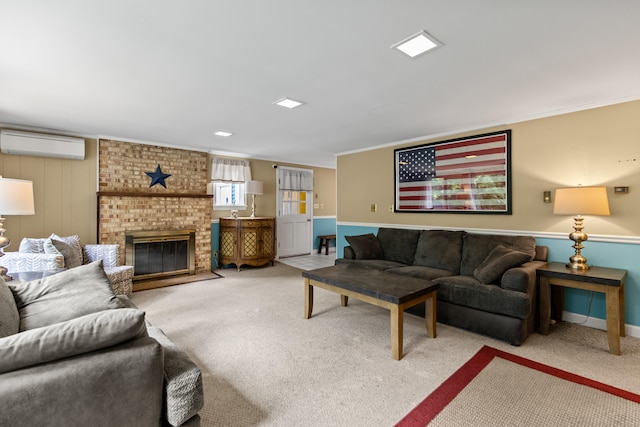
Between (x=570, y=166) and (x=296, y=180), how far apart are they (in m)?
5.31

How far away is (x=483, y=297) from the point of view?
9.58 ft

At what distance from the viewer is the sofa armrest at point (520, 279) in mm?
2764

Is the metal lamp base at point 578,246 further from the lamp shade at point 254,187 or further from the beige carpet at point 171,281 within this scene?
the lamp shade at point 254,187

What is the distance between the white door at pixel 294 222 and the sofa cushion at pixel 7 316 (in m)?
5.62

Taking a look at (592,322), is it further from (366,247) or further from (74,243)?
(74,243)

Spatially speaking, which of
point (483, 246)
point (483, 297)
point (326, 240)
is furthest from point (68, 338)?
point (326, 240)

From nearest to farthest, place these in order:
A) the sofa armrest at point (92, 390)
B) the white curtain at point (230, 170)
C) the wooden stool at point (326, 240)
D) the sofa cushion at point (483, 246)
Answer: the sofa armrest at point (92, 390) → the sofa cushion at point (483, 246) → the white curtain at point (230, 170) → the wooden stool at point (326, 240)

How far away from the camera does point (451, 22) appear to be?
1.84 meters

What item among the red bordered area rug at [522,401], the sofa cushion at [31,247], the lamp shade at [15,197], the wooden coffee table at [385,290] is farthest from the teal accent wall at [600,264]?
the sofa cushion at [31,247]

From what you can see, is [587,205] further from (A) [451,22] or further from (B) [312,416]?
(B) [312,416]

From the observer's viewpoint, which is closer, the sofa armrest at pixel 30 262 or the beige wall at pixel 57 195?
the sofa armrest at pixel 30 262

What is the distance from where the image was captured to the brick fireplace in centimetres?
480

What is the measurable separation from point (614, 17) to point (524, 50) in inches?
18.4

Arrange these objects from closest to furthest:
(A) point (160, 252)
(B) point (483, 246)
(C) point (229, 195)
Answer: (B) point (483, 246)
(A) point (160, 252)
(C) point (229, 195)
